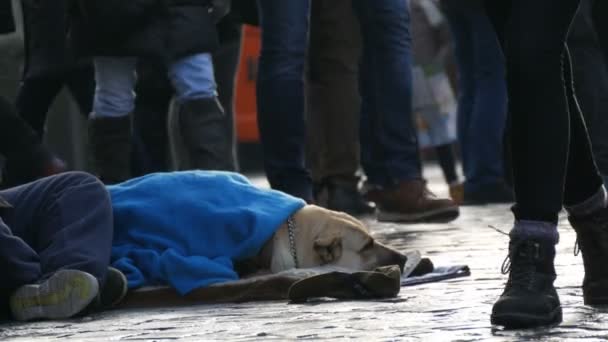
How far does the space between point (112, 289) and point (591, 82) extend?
3.19 m

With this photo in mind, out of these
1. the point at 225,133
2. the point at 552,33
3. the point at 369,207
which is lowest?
the point at 369,207

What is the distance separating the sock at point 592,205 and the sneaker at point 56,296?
4.05ft

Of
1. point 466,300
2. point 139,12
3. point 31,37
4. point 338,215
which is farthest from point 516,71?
point 31,37

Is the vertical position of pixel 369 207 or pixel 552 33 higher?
pixel 552 33

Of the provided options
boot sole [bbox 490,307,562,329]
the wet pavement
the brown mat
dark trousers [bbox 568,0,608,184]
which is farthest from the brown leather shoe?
boot sole [bbox 490,307,562,329]

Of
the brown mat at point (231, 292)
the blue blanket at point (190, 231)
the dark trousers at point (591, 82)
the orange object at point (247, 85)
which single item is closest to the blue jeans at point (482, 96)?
the dark trousers at point (591, 82)

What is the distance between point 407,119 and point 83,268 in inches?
121

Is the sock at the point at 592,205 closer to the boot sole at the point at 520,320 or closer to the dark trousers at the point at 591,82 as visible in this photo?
the boot sole at the point at 520,320

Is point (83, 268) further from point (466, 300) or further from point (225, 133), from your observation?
point (225, 133)

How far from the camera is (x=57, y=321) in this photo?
4.27m

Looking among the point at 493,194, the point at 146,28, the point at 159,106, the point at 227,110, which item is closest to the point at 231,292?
the point at 146,28

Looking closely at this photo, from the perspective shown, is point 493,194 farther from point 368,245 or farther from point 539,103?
point 539,103

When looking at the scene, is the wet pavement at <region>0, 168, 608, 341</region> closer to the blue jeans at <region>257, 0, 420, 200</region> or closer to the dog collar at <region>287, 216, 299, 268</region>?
the dog collar at <region>287, 216, 299, 268</region>

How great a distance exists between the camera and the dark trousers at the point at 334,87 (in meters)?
7.74
